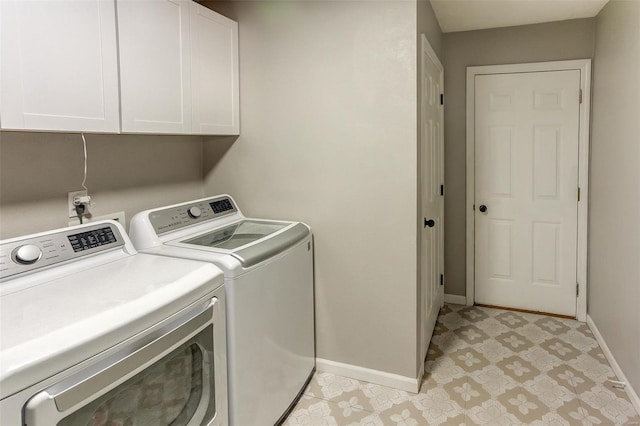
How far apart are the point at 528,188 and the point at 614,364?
137 cm

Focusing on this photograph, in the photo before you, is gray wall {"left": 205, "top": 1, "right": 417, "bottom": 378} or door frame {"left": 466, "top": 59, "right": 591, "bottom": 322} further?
door frame {"left": 466, "top": 59, "right": 591, "bottom": 322}

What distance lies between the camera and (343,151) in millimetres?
2322

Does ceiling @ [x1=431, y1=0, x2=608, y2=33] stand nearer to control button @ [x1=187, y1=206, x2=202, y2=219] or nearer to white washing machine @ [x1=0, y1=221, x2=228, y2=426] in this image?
control button @ [x1=187, y1=206, x2=202, y2=219]

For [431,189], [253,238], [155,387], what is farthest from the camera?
[431,189]

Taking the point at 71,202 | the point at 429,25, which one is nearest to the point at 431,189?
the point at 429,25

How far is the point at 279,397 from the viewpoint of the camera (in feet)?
6.74

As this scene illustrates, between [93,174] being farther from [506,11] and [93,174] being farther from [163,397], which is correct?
[506,11]

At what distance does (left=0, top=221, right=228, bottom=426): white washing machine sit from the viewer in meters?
1.00

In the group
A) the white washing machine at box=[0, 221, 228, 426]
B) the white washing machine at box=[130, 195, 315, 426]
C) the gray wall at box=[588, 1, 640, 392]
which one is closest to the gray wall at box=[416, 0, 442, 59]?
the gray wall at box=[588, 1, 640, 392]

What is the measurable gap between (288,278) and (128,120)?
3.38 ft

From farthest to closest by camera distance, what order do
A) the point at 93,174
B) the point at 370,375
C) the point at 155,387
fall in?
the point at 370,375, the point at 93,174, the point at 155,387

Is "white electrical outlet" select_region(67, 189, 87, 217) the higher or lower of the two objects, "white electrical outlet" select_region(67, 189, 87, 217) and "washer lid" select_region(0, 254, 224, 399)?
the higher

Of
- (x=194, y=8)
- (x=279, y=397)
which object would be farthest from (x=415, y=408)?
(x=194, y=8)

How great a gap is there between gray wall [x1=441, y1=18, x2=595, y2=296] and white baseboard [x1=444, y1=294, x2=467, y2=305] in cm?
3
